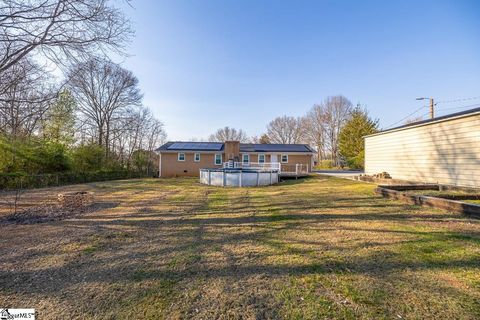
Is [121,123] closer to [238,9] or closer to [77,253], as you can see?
[238,9]

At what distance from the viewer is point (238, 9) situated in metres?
13.1

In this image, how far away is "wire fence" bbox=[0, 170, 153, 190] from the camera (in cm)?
1425

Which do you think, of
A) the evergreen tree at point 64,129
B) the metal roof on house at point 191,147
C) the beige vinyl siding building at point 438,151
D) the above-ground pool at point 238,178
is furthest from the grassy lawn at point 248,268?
the metal roof on house at point 191,147

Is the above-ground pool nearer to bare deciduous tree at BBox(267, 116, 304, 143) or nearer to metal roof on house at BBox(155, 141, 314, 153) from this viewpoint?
metal roof on house at BBox(155, 141, 314, 153)

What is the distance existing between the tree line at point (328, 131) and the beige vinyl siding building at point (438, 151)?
11.3 meters

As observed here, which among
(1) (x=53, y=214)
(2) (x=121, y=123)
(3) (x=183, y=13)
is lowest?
(1) (x=53, y=214)

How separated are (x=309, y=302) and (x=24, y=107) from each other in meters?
9.52

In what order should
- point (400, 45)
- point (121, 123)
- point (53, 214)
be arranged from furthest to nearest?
1. point (121, 123)
2. point (400, 45)
3. point (53, 214)

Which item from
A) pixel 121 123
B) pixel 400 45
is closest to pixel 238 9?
pixel 400 45

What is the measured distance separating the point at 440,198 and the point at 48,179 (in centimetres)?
2135

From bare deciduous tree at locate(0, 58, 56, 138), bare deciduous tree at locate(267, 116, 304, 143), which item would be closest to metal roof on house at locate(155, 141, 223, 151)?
bare deciduous tree at locate(0, 58, 56, 138)

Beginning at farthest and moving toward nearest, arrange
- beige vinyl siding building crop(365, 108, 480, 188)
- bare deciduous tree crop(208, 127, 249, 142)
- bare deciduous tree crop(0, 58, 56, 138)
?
1. bare deciduous tree crop(208, 127, 249, 142)
2. beige vinyl siding building crop(365, 108, 480, 188)
3. bare deciduous tree crop(0, 58, 56, 138)

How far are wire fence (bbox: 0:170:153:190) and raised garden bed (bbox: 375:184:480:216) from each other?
20.0 meters

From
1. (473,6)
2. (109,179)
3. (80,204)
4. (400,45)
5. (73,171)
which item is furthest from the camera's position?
(109,179)
